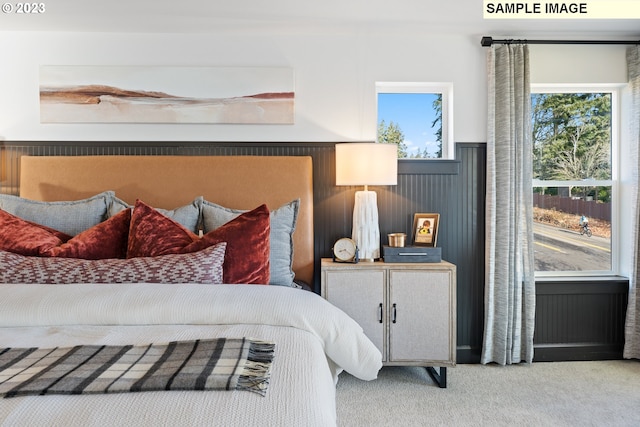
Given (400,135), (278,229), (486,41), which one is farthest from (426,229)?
(486,41)

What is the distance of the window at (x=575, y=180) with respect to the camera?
3.33 m

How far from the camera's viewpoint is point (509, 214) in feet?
10.1

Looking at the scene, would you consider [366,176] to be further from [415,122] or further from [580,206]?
[580,206]

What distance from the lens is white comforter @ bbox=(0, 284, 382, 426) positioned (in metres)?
1.16

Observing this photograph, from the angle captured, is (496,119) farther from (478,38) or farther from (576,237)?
(576,237)

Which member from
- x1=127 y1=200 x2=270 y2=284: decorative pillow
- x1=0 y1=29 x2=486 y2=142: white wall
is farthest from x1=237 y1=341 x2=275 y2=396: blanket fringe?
x1=0 y1=29 x2=486 y2=142: white wall

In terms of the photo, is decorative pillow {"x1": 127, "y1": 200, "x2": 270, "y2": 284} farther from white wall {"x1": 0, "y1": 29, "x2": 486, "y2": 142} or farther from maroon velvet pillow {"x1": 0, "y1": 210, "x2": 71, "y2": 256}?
white wall {"x1": 0, "y1": 29, "x2": 486, "y2": 142}

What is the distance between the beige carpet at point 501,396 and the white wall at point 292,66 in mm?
1616

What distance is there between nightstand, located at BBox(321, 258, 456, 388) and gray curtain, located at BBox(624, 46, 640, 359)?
1.42m

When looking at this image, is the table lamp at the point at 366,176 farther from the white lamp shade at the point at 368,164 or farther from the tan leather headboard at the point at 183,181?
the tan leather headboard at the point at 183,181

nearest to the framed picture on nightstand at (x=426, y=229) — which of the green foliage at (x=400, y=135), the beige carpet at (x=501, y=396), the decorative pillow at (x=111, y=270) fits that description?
the green foliage at (x=400, y=135)

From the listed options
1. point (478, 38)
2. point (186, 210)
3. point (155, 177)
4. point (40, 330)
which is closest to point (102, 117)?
point (155, 177)

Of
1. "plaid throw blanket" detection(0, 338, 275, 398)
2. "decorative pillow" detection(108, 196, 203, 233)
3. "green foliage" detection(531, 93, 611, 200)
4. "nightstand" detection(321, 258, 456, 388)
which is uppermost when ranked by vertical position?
"green foliage" detection(531, 93, 611, 200)

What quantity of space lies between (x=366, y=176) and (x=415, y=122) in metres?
0.78
